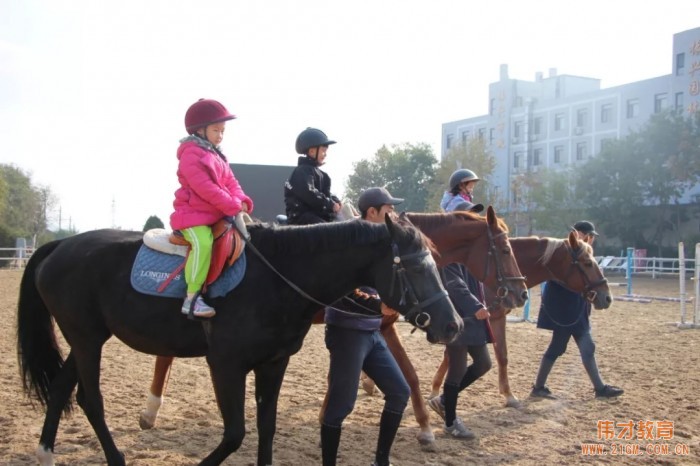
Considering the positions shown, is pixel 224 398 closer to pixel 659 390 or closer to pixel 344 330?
pixel 344 330

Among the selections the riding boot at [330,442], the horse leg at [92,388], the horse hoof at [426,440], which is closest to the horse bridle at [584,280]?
the horse hoof at [426,440]

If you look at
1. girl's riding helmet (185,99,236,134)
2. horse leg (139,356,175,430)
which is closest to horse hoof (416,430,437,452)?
horse leg (139,356,175,430)

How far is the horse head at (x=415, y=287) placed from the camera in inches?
162

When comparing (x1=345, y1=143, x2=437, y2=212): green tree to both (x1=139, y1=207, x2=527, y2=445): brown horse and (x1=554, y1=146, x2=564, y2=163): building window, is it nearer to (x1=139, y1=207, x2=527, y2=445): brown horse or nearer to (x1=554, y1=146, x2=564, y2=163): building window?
(x1=554, y1=146, x2=564, y2=163): building window

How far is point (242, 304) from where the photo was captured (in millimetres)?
4348

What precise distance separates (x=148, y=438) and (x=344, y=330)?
2409 millimetres

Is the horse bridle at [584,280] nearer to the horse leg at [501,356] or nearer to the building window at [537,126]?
the horse leg at [501,356]

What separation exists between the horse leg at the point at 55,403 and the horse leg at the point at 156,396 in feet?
3.16

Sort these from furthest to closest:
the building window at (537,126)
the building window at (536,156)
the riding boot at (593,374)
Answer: the building window at (537,126) < the building window at (536,156) < the riding boot at (593,374)

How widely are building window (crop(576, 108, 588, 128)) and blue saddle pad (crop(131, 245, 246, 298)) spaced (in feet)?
181

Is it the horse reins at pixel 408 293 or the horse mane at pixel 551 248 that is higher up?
the horse mane at pixel 551 248

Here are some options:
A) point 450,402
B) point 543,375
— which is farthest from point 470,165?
point 450,402

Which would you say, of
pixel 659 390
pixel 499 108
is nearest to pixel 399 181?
pixel 499 108

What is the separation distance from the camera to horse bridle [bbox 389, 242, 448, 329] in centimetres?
414
